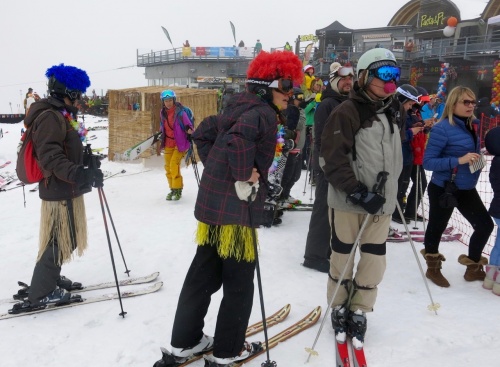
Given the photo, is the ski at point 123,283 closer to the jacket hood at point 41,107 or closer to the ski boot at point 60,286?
the ski boot at point 60,286

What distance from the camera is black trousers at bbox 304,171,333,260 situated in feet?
13.5

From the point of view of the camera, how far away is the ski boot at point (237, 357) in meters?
2.55

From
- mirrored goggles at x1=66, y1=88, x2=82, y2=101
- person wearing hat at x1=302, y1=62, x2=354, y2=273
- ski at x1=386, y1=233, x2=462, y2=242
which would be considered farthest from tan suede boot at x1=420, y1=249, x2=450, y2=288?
mirrored goggles at x1=66, y1=88, x2=82, y2=101

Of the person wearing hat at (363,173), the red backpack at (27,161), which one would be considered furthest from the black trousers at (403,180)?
the red backpack at (27,161)

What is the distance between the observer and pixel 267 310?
3.47 m

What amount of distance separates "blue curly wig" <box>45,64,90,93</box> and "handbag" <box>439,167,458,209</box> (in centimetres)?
351

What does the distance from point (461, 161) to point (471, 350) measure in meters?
1.62

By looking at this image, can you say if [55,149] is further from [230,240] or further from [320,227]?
[320,227]

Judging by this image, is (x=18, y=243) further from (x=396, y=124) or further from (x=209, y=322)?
(x=396, y=124)

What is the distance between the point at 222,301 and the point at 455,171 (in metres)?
2.57

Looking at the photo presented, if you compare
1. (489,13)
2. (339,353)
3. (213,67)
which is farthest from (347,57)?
(339,353)

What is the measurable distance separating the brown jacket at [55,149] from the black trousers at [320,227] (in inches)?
93.0

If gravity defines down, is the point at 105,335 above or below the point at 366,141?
below

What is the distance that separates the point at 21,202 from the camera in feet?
24.6
